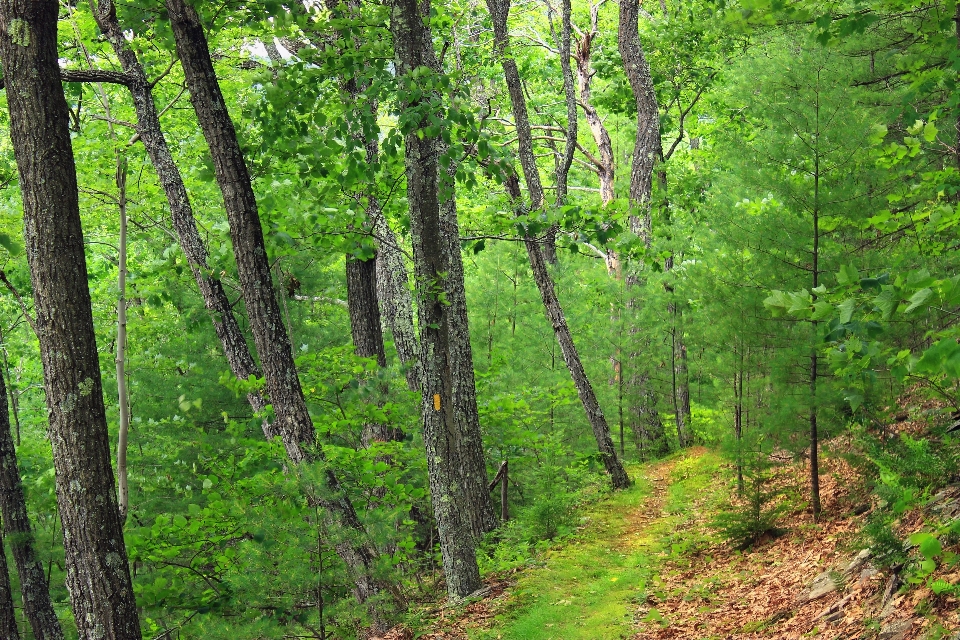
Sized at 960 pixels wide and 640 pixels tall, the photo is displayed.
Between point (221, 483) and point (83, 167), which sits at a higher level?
point (83, 167)

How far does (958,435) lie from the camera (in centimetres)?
546

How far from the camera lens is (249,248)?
6.19m

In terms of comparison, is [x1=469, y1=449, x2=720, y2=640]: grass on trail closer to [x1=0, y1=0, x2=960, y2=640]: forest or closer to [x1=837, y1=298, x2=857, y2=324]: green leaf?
[x1=0, y1=0, x2=960, y2=640]: forest

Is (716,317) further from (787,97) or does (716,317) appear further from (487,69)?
(487,69)

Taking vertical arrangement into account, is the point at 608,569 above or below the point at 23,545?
below

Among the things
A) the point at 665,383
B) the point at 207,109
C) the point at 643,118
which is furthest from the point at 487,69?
the point at 207,109

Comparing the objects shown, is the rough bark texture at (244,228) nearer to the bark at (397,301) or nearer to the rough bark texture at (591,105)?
the bark at (397,301)

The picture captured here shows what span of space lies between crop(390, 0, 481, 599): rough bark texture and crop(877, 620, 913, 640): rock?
11.9 ft

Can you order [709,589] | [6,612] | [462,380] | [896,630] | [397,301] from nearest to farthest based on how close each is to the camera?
[896,630] → [709,589] → [6,612] → [462,380] → [397,301]

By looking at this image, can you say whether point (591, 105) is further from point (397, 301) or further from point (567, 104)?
point (397, 301)

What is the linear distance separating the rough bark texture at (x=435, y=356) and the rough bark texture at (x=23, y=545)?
554 centimetres

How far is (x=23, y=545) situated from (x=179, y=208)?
471cm

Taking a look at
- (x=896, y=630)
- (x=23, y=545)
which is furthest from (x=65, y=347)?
(x=23, y=545)

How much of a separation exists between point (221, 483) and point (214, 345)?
18.4 feet
